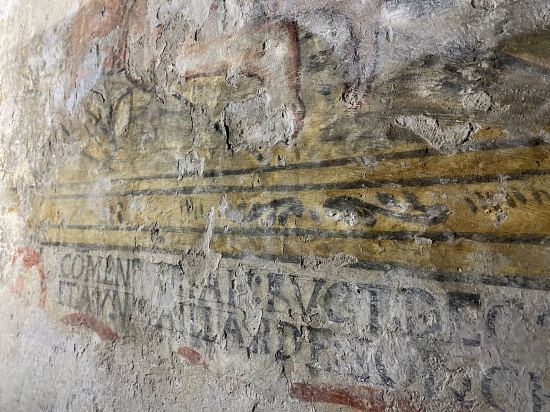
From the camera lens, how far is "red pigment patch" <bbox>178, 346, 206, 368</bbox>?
1.76m

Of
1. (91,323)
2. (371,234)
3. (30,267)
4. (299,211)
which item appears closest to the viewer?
(371,234)

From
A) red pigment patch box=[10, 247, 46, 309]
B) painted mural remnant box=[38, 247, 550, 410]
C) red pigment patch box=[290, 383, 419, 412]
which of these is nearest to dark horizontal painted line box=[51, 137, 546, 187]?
painted mural remnant box=[38, 247, 550, 410]

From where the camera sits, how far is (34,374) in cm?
248

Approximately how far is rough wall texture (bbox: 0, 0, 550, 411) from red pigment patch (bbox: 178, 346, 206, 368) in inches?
0.4

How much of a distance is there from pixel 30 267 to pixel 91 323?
0.64m

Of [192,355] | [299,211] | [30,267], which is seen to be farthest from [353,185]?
[30,267]

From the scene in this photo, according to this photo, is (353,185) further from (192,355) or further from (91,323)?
(91,323)

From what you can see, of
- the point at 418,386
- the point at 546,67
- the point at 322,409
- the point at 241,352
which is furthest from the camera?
the point at 241,352

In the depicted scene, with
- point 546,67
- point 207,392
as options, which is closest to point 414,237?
point 546,67

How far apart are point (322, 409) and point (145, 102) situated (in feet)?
4.49

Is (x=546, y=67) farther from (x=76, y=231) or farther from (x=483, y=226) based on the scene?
(x=76, y=231)

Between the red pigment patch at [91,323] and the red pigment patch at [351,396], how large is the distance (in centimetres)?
99

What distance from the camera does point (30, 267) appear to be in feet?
8.58

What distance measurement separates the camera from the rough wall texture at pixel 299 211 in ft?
3.85
